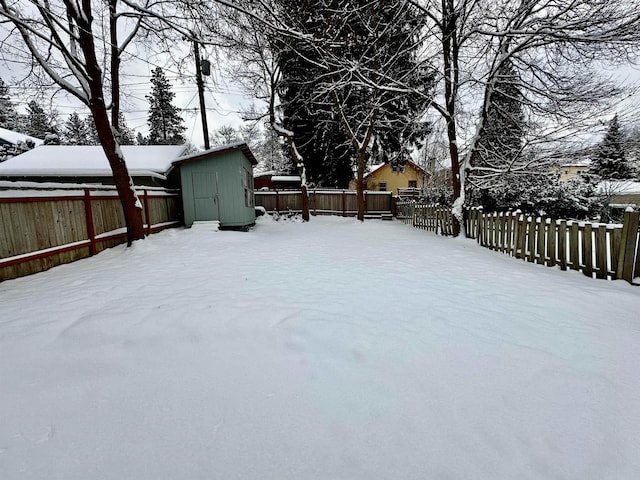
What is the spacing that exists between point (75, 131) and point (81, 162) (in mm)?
33363

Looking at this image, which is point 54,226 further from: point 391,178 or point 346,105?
point 391,178

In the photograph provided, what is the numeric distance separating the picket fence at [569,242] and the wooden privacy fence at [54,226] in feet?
29.1

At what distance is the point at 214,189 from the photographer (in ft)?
33.6

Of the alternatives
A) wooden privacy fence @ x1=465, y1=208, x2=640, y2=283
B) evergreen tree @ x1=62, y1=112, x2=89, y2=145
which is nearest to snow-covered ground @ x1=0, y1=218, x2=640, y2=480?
wooden privacy fence @ x1=465, y1=208, x2=640, y2=283

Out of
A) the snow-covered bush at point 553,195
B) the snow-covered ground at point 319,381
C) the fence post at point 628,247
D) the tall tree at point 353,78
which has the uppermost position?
the tall tree at point 353,78

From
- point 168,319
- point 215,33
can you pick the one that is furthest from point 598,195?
point 168,319

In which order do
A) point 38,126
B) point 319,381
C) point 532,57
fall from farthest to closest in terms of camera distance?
1. point 38,126
2. point 532,57
3. point 319,381

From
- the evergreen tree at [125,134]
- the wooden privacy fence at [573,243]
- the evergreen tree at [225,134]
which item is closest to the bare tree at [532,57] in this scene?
the wooden privacy fence at [573,243]

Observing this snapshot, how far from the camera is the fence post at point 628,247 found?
405cm

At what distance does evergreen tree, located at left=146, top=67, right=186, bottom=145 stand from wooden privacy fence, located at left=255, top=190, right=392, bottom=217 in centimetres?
Answer: 1974

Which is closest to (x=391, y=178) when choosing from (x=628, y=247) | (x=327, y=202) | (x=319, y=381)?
(x=327, y=202)

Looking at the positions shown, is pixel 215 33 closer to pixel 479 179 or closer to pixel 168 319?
pixel 168 319

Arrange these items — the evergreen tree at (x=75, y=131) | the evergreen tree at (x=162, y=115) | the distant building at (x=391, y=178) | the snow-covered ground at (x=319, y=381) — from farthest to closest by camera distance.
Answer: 1. the evergreen tree at (x=75, y=131)
2. the evergreen tree at (x=162, y=115)
3. the distant building at (x=391, y=178)
4. the snow-covered ground at (x=319, y=381)

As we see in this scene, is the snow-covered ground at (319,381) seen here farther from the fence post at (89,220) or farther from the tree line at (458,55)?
the tree line at (458,55)
